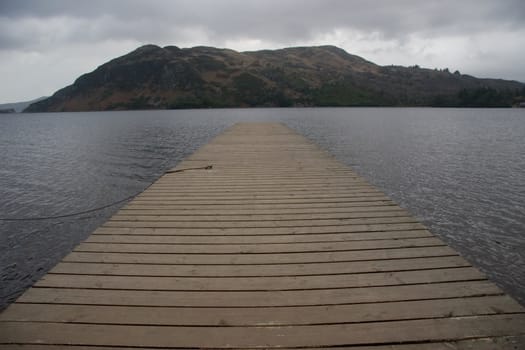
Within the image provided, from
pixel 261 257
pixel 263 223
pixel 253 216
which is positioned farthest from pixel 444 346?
pixel 253 216

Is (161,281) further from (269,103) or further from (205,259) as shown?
(269,103)

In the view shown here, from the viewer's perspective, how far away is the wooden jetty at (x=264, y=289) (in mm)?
2498

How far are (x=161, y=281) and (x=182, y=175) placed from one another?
5.67 m

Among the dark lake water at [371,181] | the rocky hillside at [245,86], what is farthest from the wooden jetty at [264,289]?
the rocky hillside at [245,86]

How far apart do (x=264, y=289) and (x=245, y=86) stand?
5563 inches

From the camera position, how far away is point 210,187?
24.1ft

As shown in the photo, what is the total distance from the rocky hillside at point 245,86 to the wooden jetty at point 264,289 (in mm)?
124121

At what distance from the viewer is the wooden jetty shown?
250cm

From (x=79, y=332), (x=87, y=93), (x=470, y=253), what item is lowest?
(x=470, y=253)

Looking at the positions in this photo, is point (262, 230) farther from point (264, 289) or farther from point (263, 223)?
point (264, 289)

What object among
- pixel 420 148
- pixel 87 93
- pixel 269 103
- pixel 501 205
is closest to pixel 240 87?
A: pixel 269 103

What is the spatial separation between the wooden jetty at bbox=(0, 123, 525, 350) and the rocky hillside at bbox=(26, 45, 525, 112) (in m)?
124

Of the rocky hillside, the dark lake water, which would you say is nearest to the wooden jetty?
the dark lake water

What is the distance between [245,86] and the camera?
138250mm
